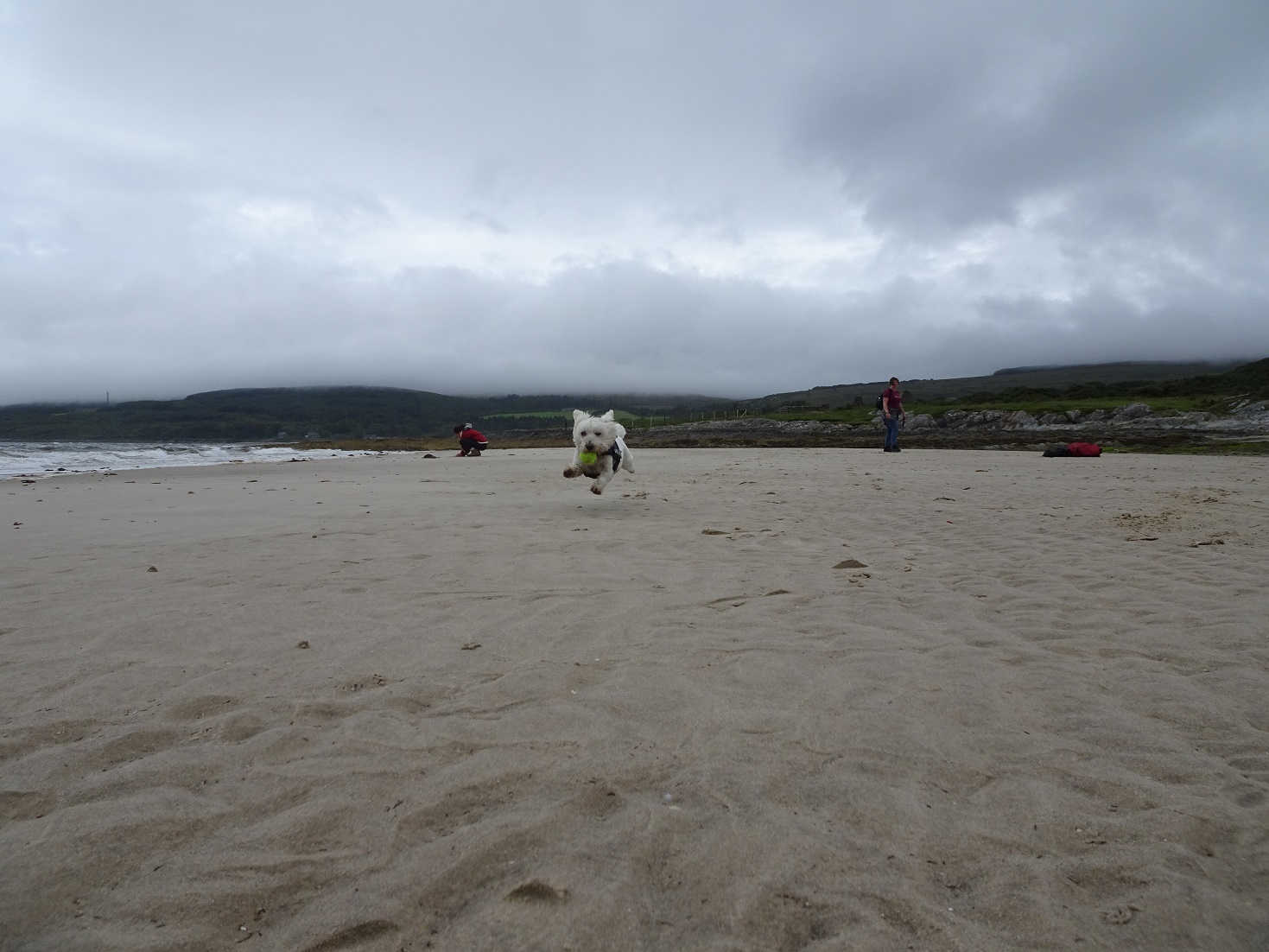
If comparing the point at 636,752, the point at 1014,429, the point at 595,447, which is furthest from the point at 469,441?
the point at 1014,429

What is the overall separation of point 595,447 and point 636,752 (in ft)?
22.8

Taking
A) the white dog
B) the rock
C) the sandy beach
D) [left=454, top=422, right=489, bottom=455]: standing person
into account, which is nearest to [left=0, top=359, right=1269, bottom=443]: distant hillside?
the rock

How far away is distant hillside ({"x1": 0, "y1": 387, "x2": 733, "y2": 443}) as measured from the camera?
65.9m

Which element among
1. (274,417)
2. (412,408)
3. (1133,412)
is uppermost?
(412,408)

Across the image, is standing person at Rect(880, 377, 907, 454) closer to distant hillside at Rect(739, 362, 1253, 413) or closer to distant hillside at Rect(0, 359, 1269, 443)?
distant hillside at Rect(0, 359, 1269, 443)

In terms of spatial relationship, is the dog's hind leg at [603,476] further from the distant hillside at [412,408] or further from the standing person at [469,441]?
the distant hillside at [412,408]

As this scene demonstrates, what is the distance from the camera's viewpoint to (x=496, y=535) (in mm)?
7387

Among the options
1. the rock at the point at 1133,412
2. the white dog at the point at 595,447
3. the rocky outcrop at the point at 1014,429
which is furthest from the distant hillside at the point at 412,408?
the white dog at the point at 595,447

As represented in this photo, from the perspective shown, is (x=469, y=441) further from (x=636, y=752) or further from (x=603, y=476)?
(x=636, y=752)

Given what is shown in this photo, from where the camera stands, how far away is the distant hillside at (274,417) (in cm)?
6588

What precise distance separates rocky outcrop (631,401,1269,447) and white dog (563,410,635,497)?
23749mm

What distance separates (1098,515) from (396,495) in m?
10.5

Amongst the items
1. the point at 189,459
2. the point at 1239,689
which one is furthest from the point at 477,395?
the point at 1239,689

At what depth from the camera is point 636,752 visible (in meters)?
2.64
